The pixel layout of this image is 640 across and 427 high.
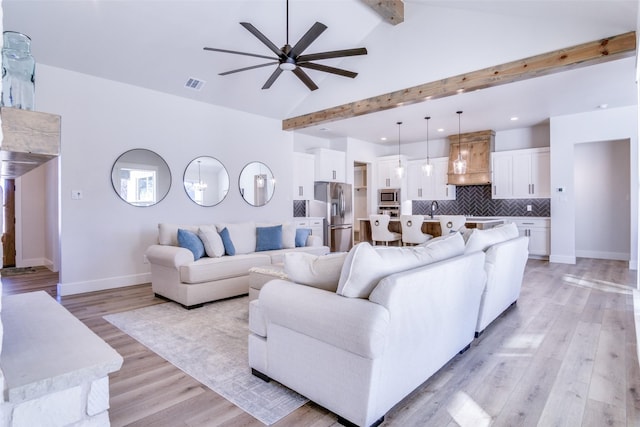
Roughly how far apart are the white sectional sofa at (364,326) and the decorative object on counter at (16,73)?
1.39 metres

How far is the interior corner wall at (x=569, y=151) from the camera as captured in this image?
237 inches

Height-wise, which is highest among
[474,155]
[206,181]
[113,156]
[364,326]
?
[474,155]

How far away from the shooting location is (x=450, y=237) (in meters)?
2.52

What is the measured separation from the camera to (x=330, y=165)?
26.1ft

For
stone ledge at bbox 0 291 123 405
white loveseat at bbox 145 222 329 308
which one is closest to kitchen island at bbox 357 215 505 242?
white loveseat at bbox 145 222 329 308

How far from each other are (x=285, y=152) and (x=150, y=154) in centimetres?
261

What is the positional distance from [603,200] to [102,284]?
29.6 feet

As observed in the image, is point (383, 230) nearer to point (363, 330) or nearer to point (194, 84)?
point (194, 84)

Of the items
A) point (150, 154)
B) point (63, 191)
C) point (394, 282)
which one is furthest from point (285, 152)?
point (394, 282)

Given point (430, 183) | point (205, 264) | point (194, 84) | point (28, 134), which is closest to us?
point (28, 134)

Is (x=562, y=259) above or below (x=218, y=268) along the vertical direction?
below

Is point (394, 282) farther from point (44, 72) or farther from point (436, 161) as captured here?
point (436, 161)

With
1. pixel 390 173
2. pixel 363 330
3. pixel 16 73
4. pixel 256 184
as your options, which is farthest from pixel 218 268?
pixel 390 173

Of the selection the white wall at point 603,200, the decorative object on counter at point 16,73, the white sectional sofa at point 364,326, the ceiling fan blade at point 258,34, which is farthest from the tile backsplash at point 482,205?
the decorative object on counter at point 16,73
